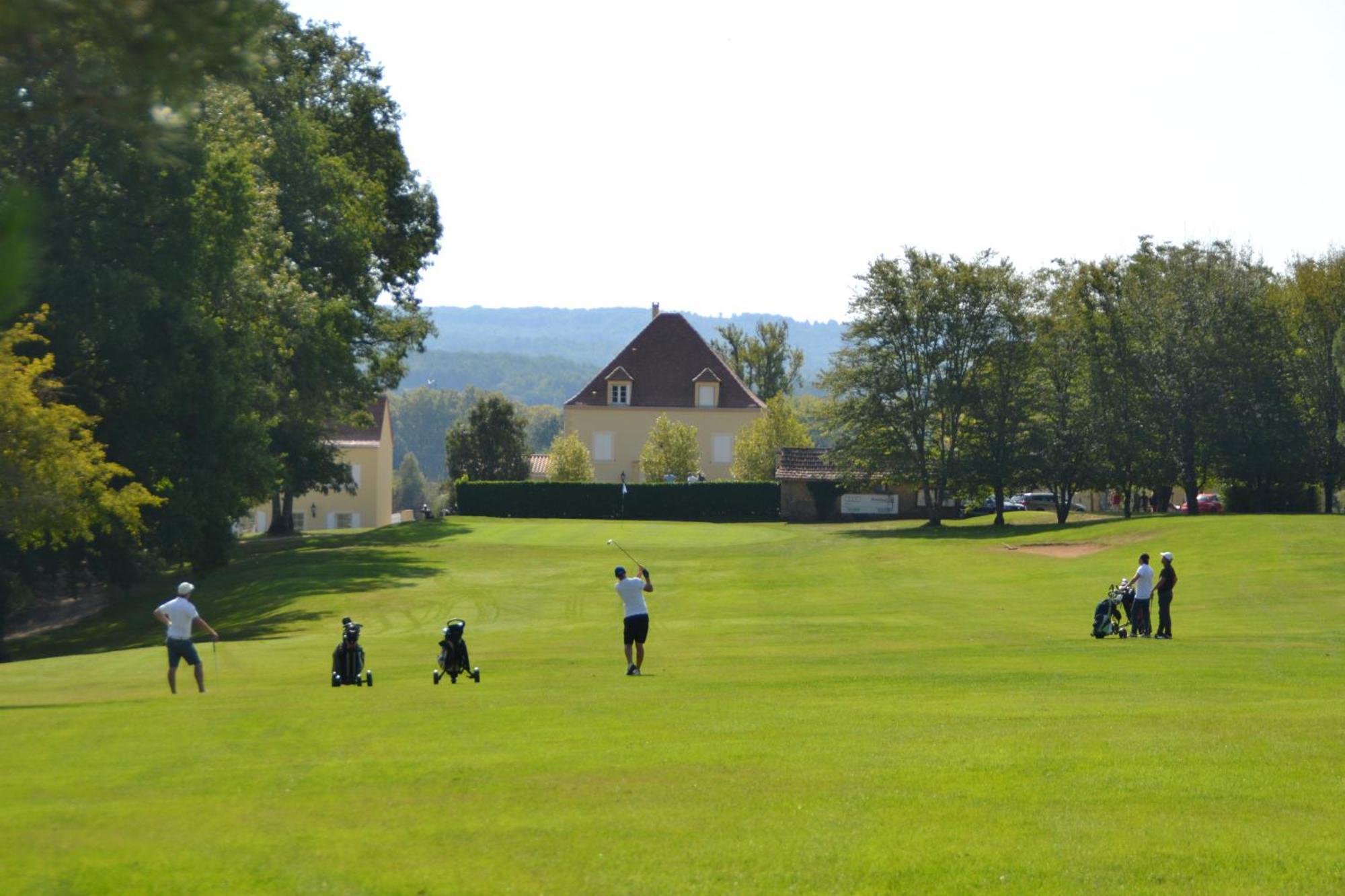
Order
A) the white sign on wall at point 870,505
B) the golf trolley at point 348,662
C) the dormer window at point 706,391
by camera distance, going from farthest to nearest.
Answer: the dormer window at point 706,391
the white sign on wall at point 870,505
the golf trolley at point 348,662

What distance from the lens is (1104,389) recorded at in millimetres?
65875

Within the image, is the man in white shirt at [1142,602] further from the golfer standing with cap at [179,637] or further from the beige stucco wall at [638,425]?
the beige stucco wall at [638,425]

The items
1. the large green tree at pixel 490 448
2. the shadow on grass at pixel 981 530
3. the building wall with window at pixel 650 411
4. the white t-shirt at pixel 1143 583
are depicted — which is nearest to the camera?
the white t-shirt at pixel 1143 583

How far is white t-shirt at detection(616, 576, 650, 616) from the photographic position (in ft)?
72.8

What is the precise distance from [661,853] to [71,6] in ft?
22.9

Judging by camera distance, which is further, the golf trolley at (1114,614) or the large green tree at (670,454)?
the large green tree at (670,454)

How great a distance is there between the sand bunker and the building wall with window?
52293mm

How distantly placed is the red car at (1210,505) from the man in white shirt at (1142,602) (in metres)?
47.2

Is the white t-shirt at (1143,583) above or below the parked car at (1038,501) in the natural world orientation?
below

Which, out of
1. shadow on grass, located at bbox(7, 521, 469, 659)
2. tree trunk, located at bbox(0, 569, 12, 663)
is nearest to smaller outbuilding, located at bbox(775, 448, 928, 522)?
shadow on grass, located at bbox(7, 521, 469, 659)

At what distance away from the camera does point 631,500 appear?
79188mm

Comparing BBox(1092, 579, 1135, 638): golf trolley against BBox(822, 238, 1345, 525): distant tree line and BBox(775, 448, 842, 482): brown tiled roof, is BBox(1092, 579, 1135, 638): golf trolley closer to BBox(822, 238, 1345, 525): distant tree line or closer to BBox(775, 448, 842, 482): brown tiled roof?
BBox(822, 238, 1345, 525): distant tree line

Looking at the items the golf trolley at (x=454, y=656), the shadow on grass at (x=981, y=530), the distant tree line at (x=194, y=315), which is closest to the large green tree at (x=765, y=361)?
the shadow on grass at (x=981, y=530)

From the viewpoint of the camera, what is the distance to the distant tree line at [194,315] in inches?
1321
